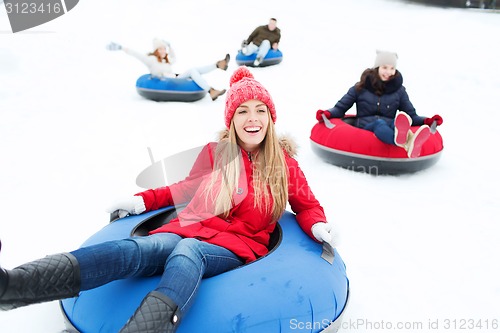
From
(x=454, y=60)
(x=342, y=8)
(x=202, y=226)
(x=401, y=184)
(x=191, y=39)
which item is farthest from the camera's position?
(x=342, y=8)

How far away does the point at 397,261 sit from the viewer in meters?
2.79

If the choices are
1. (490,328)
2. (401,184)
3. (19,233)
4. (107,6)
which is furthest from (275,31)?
(107,6)

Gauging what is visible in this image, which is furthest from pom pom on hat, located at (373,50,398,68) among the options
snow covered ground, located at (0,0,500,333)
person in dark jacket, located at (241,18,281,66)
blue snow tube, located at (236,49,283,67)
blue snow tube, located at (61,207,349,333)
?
blue snow tube, located at (236,49,283,67)

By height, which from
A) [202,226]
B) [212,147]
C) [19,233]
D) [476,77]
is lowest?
[476,77]

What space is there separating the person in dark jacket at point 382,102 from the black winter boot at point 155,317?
2816mm

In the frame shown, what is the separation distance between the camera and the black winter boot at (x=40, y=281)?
55.9 inches

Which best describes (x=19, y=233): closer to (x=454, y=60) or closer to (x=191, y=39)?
(x=454, y=60)

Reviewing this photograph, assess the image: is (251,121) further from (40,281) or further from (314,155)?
(314,155)

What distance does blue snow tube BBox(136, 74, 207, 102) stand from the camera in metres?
6.69

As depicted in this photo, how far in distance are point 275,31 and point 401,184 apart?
6.69m

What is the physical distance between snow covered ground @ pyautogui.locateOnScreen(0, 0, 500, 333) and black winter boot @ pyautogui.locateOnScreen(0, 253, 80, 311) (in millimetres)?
801

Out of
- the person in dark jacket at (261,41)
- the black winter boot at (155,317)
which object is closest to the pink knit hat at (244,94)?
the black winter boot at (155,317)

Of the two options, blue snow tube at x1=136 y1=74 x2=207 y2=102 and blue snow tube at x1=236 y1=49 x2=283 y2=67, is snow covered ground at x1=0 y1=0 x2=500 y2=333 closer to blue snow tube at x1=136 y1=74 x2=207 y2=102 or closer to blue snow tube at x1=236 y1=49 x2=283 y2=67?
blue snow tube at x1=136 y1=74 x2=207 y2=102

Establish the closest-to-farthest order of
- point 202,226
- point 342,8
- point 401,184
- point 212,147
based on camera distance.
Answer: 1. point 202,226
2. point 212,147
3. point 401,184
4. point 342,8
